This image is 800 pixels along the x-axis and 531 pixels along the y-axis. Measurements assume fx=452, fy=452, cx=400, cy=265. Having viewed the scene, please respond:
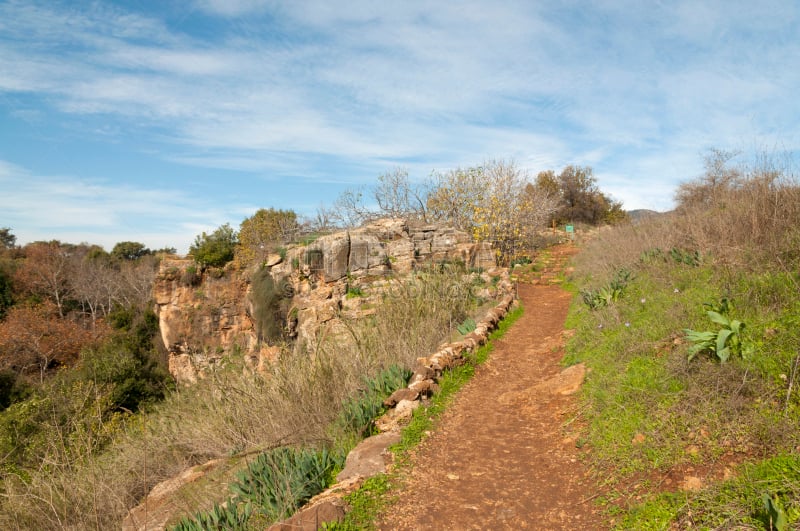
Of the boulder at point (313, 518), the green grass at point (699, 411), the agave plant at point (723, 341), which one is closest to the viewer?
the green grass at point (699, 411)

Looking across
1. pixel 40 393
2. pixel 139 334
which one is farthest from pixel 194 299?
pixel 40 393

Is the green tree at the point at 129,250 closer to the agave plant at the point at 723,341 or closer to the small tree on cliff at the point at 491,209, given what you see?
the small tree on cliff at the point at 491,209

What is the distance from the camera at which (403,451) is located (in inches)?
172

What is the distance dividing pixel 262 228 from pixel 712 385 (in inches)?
1077

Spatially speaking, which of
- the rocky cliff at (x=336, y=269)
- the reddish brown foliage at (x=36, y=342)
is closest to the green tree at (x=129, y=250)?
the reddish brown foliage at (x=36, y=342)

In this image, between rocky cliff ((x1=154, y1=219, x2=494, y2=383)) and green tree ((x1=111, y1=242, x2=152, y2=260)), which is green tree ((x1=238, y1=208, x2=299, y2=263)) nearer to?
rocky cliff ((x1=154, y1=219, x2=494, y2=383))

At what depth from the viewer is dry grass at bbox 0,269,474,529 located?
16.4ft

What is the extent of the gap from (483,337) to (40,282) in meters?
37.2

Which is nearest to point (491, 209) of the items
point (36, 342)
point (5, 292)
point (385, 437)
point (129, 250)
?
point (385, 437)

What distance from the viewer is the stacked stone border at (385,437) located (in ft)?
10.6

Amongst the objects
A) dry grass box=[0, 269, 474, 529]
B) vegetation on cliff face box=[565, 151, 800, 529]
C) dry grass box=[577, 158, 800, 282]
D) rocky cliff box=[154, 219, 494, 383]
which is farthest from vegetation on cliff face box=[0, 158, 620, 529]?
dry grass box=[577, 158, 800, 282]

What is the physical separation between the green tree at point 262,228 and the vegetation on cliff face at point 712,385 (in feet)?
54.3

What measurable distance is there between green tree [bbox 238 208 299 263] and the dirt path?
613 inches

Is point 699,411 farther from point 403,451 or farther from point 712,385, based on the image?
point 403,451
